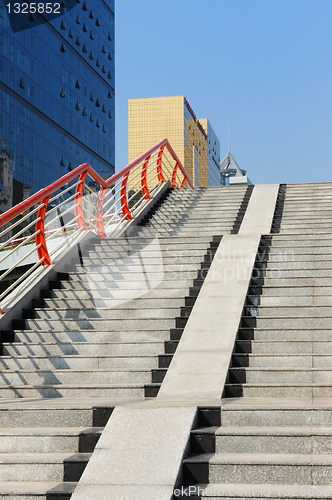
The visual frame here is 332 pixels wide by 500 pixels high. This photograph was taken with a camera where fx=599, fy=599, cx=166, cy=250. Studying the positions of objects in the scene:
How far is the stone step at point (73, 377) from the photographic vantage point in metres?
5.67

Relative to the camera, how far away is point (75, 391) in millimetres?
5535

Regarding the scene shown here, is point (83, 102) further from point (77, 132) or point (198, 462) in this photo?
point (198, 462)

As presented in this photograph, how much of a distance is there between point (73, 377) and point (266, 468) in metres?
2.41

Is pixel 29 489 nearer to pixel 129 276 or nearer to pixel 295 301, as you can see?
pixel 295 301

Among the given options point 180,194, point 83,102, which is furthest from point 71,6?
point 180,194

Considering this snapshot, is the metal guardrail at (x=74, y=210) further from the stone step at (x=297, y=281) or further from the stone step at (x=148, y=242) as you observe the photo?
the stone step at (x=297, y=281)

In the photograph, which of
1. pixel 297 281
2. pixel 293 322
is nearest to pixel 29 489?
pixel 293 322

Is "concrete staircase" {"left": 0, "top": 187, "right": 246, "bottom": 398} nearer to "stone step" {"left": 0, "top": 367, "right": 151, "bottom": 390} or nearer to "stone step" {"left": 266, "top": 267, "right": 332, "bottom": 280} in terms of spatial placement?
"stone step" {"left": 0, "top": 367, "right": 151, "bottom": 390}

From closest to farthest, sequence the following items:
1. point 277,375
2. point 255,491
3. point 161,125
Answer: point 255,491
point 277,375
point 161,125

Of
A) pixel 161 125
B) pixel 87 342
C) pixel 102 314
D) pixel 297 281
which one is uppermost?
pixel 161 125

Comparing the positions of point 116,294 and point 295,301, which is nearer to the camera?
point 295,301

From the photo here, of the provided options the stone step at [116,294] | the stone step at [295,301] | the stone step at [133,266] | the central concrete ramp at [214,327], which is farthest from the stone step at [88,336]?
the stone step at [133,266]

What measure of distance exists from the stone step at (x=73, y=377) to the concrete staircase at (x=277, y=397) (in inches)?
36.4

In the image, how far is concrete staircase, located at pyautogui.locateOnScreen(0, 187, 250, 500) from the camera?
439cm
